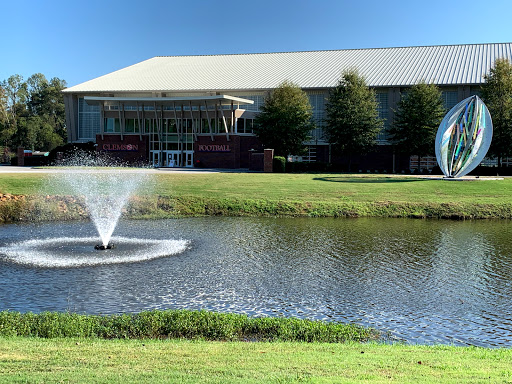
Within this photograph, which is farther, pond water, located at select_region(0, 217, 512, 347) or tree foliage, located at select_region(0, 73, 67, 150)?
tree foliage, located at select_region(0, 73, 67, 150)

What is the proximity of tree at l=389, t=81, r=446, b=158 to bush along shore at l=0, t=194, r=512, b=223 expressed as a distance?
24690mm

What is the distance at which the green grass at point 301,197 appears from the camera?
3241 centimetres

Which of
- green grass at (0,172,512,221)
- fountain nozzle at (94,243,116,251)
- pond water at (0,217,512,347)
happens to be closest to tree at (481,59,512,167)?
green grass at (0,172,512,221)

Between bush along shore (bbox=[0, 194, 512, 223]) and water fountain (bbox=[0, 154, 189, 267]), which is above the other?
bush along shore (bbox=[0, 194, 512, 223])

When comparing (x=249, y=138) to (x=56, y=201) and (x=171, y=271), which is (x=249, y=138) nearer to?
(x=56, y=201)

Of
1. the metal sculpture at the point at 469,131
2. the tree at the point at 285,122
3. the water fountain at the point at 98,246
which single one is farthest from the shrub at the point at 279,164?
the water fountain at the point at 98,246

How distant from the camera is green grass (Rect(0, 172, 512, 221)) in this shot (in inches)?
1276

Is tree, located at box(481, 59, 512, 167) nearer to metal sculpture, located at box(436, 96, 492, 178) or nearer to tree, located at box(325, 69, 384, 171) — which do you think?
tree, located at box(325, 69, 384, 171)

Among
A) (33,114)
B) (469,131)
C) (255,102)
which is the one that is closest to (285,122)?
(255,102)

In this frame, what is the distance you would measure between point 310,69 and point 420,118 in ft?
66.5

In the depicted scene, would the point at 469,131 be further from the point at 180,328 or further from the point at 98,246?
the point at 180,328

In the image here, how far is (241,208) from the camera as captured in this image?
3294 cm

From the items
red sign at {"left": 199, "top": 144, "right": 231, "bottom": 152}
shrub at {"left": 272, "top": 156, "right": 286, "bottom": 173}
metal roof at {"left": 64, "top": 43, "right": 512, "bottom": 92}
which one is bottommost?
shrub at {"left": 272, "top": 156, "right": 286, "bottom": 173}

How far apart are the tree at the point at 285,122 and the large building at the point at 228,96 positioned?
3.54 metres
